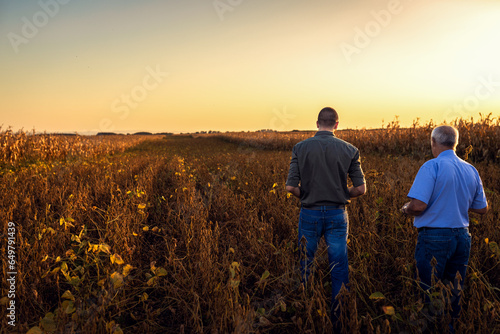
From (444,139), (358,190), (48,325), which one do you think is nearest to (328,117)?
(358,190)

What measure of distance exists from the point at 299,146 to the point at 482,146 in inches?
442

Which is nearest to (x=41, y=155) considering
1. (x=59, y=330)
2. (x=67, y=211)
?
(x=67, y=211)

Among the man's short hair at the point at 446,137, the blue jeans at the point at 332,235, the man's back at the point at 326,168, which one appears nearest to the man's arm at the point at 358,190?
the man's back at the point at 326,168

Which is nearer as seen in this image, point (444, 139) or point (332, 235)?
point (444, 139)

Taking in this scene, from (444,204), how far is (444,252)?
0.41m

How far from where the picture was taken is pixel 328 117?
2.59 m

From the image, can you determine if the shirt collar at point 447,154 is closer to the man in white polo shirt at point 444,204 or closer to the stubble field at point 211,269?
the man in white polo shirt at point 444,204

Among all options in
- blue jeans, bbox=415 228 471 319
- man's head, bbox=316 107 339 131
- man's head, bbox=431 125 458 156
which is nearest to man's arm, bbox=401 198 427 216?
blue jeans, bbox=415 228 471 319

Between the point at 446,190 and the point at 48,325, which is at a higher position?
the point at 446,190

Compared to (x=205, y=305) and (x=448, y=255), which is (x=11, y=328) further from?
(x=448, y=255)

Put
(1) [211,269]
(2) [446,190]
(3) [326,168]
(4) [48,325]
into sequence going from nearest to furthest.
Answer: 1. (4) [48,325]
2. (2) [446,190]
3. (3) [326,168]
4. (1) [211,269]

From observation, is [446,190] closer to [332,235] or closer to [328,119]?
[332,235]

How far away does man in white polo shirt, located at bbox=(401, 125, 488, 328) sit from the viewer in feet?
7.32

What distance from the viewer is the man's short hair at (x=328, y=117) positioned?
2.58 m
